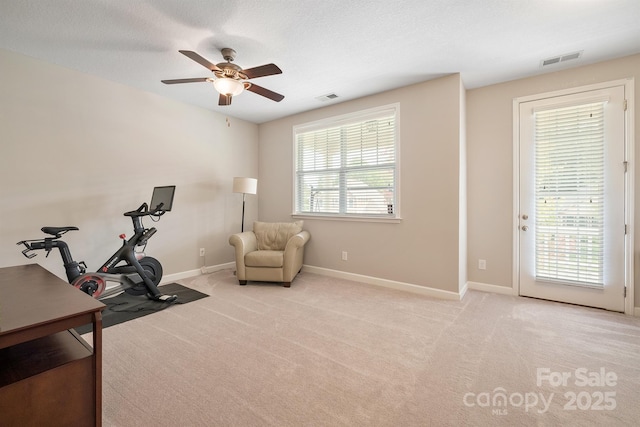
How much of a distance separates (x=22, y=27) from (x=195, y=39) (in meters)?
1.40

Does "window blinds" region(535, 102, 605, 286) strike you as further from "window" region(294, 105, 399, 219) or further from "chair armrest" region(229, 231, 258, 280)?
"chair armrest" region(229, 231, 258, 280)

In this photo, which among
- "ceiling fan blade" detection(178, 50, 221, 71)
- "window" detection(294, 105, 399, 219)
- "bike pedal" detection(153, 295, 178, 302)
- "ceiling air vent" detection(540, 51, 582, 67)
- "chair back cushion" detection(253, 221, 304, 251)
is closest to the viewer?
"ceiling fan blade" detection(178, 50, 221, 71)

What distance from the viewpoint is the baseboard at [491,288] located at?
326 centimetres

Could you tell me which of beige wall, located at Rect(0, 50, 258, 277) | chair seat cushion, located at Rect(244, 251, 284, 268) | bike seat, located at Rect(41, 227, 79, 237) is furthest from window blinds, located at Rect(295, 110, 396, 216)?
bike seat, located at Rect(41, 227, 79, 237)

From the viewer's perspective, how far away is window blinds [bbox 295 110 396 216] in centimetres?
366

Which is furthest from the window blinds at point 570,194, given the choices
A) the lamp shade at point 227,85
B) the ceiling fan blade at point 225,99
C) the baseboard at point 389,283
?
the ceiling fan blade at point 225,99

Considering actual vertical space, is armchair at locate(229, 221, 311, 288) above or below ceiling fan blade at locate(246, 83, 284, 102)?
below

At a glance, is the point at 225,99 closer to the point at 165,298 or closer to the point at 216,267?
the point at 165,298

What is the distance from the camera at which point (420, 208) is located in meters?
3.35

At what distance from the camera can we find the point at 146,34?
7.68 ft

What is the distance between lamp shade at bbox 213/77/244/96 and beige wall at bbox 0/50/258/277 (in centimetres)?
166

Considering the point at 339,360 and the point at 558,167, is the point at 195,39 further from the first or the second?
the point at 558,167

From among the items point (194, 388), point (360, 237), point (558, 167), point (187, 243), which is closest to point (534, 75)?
point (558, 167)

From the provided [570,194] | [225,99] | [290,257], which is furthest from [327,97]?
[570,194]
